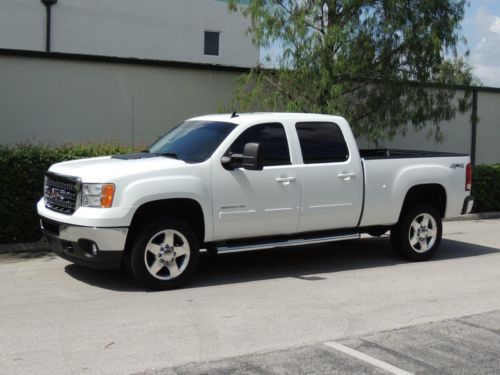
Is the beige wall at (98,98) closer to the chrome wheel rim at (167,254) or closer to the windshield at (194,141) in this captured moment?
the windshield at (194,141)

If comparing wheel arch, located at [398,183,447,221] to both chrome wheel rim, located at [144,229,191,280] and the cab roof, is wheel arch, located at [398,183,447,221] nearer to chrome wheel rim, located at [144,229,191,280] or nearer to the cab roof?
the cab roof

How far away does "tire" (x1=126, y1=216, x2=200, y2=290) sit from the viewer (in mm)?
6988

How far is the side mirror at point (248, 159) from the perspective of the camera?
23.7 feet

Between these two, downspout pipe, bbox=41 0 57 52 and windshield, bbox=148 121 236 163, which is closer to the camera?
windshield, bbox=148 121 236 163

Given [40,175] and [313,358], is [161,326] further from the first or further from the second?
[40,175]

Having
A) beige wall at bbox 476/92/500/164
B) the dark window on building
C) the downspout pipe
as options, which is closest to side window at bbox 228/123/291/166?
beige wall at bbox 476/92/500/164

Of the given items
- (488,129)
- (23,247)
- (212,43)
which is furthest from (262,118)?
(212,43)

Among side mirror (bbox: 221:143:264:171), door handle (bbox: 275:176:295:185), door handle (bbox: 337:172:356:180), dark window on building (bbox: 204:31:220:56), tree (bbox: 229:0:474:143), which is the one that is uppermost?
dark window on building (bbox: 204:31:220:56)

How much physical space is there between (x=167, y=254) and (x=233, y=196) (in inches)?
39.6

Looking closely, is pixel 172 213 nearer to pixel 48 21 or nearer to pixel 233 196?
pixel 233 196

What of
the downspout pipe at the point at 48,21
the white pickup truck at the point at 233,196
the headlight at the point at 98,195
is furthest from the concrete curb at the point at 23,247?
the downspout pipe at the point at 48,21

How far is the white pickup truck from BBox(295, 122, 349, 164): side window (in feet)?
0.05

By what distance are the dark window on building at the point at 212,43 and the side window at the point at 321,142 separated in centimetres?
1688

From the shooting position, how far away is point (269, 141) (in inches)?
313
